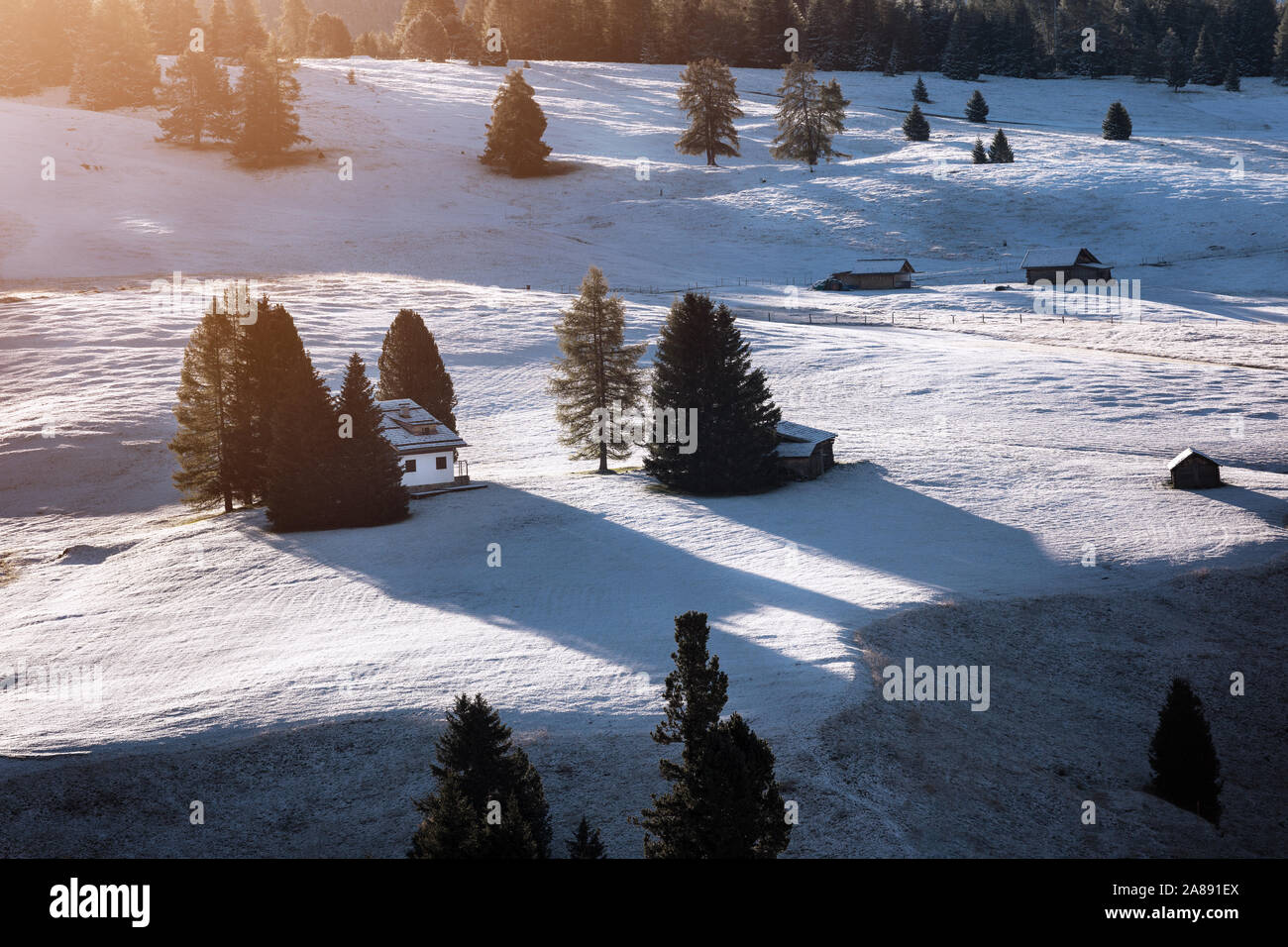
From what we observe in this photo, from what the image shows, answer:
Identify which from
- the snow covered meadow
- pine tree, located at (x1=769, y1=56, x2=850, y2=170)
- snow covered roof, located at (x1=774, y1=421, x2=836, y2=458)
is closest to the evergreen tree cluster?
the snow covered meadow

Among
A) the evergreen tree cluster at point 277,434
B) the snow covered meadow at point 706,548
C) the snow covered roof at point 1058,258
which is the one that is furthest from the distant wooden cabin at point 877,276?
the evergreen tree cluster at point 277,434

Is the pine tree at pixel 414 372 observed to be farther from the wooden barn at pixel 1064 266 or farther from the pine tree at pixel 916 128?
the pine tree at pixel 916 128

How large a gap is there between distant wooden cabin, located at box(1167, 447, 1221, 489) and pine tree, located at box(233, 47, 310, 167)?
340 ft

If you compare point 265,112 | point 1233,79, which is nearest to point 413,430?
point 265,112

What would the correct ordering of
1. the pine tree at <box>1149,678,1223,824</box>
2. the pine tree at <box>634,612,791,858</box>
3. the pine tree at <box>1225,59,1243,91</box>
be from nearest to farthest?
the pine tree at <box>634,612,791,858</box>, the pine tree at <box>1149,678,1223,824</box>, the pine tree at <box>1225,59,1243,91</box>

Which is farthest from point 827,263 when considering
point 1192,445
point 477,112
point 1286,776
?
point 1286,776

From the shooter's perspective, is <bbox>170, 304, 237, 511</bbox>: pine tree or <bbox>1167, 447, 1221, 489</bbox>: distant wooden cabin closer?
<bbox>1167, 447, 1221, 489</bbox>: distant wooden cabin

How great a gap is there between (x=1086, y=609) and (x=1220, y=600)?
428 centimetres

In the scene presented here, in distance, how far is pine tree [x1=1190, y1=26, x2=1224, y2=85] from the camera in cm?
15375

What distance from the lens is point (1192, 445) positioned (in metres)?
49.7

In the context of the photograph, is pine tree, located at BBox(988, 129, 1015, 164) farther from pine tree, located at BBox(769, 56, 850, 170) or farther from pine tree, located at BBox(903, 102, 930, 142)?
pine tree, located at BBox(769, 56, 850, 170)

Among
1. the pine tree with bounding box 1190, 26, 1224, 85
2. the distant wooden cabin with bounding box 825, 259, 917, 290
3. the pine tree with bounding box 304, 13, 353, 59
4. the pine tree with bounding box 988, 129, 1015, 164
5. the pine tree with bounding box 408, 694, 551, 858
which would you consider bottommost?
the pine tree with bounding box 408, 694, 551, 858

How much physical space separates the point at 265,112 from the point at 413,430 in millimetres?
84108

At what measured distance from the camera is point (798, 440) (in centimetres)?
4925
